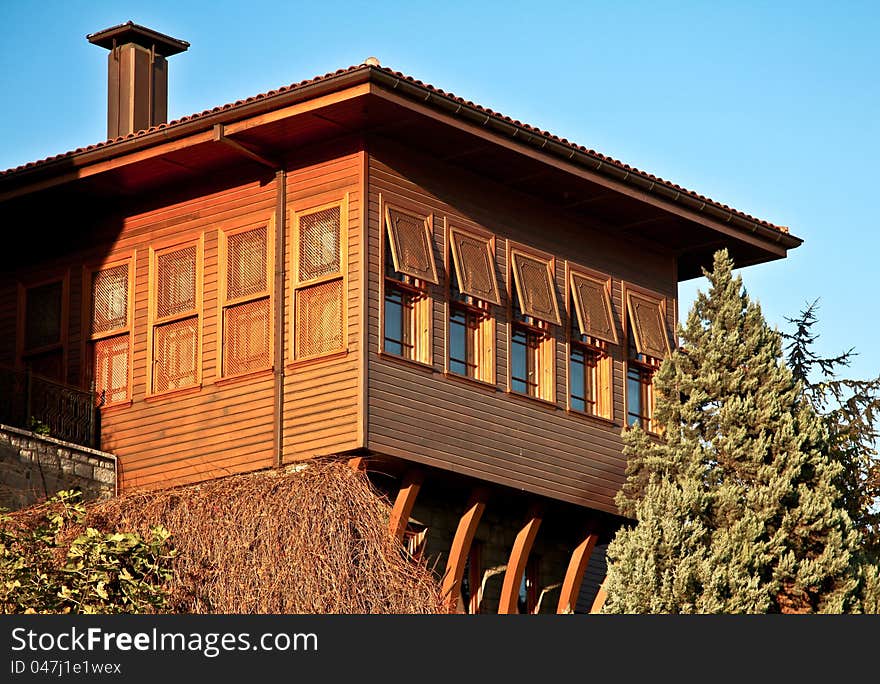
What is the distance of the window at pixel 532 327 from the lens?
2261cm

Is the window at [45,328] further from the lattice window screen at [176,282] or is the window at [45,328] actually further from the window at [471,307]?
the window at [471,307]

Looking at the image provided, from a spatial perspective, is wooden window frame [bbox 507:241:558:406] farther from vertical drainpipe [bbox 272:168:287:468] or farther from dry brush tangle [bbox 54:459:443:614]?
dry brush tangle [bbox 54:459:443:614]

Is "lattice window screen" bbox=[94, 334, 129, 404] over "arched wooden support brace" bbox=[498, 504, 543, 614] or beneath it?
over

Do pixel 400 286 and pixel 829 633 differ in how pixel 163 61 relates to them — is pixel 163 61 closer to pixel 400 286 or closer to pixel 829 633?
pixel 400 286

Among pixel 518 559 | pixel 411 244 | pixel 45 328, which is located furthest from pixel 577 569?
pixel 45 328

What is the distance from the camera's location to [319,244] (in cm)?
2139

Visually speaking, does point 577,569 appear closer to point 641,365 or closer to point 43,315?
point 641,365

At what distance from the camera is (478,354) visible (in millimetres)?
22109

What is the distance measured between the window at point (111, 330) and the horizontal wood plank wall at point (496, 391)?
3.76 metres

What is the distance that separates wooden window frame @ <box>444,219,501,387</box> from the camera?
2184cm

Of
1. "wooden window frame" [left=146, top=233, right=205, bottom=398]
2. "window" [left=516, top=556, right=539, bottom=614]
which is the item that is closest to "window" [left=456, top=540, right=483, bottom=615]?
"window" [left=516, top=556, right=539, bottom=614]

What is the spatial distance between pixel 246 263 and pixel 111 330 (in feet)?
7.25

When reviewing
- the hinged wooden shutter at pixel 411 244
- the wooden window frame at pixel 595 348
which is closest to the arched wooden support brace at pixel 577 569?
the wooden window frame at pixel 595 348

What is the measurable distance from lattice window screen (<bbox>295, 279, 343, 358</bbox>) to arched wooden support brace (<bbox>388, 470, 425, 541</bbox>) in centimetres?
166
